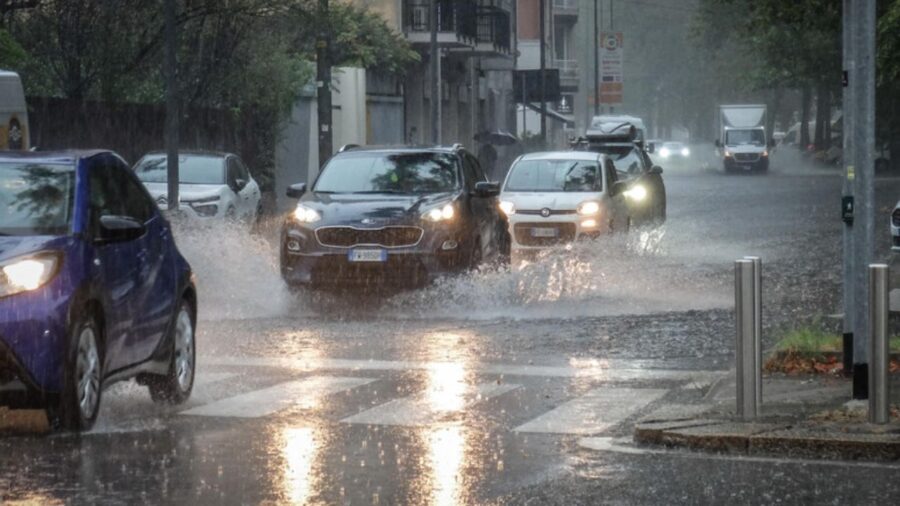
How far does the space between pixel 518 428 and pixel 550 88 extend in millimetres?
55071

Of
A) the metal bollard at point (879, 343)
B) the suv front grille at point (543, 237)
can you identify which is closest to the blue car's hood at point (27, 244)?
the metal bollard at point (879, 343)

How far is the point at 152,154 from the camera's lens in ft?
106

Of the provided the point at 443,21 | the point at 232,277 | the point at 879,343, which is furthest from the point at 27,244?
the point at 443,21

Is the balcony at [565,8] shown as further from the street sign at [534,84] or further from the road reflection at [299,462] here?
the road reflection at [299,462]

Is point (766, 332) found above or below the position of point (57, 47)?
below

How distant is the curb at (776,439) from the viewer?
970 centimetres

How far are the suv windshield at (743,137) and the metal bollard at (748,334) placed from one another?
235ft

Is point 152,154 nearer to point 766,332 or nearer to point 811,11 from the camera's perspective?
point 811,11

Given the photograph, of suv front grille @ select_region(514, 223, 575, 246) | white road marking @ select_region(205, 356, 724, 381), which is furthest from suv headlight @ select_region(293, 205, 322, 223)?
suv front grille @ select_region(514, 223, 575, 246)

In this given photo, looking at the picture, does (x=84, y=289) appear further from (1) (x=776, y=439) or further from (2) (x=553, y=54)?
(2) (x=553, y=54)

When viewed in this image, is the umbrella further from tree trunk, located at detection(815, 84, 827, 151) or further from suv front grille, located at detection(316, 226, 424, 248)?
suv front grille, located at detection(316, 226, 424, 248)

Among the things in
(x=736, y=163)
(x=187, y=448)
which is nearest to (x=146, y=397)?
(x=187, y=448)

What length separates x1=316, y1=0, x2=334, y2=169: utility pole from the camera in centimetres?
3366

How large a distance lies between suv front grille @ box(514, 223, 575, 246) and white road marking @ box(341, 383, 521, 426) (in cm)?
1478
